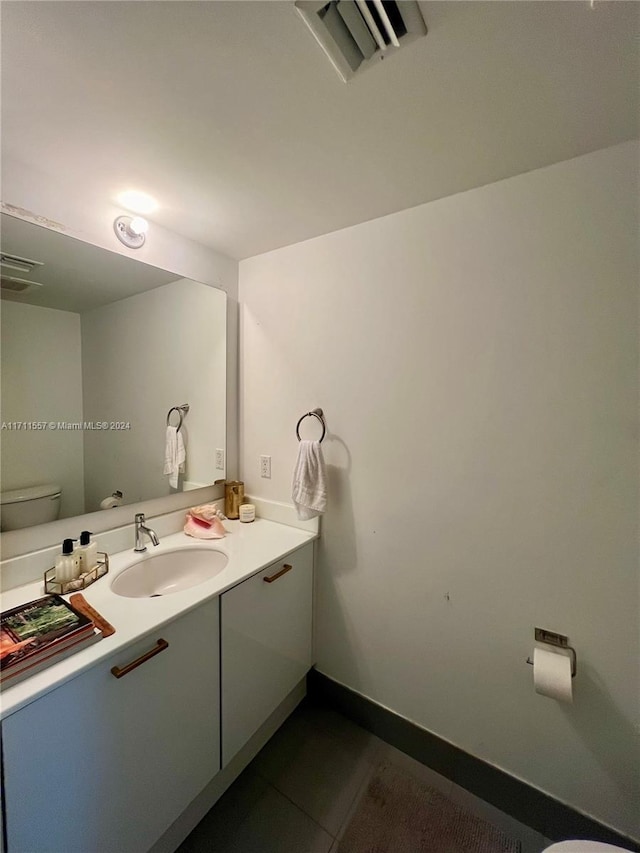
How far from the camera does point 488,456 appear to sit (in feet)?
3.99

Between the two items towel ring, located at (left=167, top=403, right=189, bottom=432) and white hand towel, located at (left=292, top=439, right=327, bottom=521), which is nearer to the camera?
white hand towel, located at (left=292, top=439, right=327, bottom=521)

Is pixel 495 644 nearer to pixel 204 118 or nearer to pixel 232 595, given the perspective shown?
pixel 232 595

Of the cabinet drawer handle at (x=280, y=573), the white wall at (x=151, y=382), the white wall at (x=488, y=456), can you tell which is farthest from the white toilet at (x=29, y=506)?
the white wall at (x=488, y=456)

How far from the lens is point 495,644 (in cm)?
123

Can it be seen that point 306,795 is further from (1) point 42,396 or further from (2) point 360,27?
(2) point 360,27

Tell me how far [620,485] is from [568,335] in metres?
0.48

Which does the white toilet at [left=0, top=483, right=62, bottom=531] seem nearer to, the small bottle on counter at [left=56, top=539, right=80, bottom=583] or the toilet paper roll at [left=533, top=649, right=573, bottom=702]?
the small bottle on counter at [left=56, top=539, right=80, bottom=583]

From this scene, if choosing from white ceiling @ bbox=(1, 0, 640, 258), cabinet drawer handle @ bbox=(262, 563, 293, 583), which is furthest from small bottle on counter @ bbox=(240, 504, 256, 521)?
white ceiling @ bbox=(1, 0, 640, 258)

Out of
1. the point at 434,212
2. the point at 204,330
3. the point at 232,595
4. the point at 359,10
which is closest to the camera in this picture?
the point at 359,10

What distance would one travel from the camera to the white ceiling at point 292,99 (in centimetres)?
70

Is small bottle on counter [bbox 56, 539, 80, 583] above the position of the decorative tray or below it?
above

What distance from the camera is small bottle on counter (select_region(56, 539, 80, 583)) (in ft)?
3.64

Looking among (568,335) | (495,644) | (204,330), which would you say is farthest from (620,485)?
(204,330)

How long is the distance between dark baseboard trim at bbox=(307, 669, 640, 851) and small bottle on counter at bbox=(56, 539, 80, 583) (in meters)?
1.22
